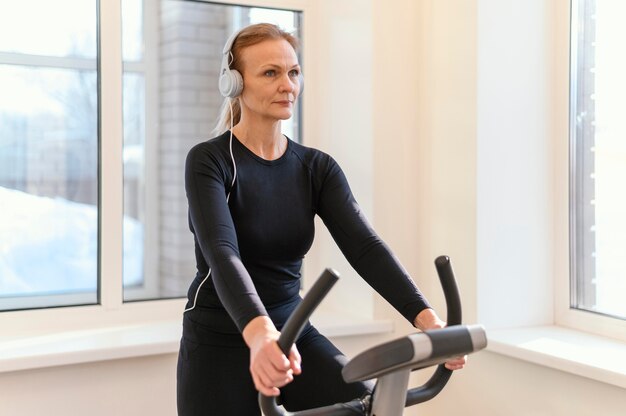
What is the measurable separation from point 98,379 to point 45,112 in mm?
1013

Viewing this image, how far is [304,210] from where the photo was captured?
2.08m

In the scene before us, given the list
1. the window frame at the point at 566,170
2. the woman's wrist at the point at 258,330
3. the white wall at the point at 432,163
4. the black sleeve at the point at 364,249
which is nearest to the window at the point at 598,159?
the window frame at the point at 566,170

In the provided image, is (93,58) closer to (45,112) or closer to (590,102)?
(45,112)

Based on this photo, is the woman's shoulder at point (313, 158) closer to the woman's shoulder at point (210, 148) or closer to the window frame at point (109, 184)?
the woman's shoulder at point (210, 148)

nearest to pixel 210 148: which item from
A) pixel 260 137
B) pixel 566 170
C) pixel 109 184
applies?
pixel 260 137

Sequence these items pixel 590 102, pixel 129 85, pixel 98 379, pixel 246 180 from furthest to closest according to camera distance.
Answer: pixel 129 85 → pixel 590 102 → pixel 98 379 → pixel 246 180

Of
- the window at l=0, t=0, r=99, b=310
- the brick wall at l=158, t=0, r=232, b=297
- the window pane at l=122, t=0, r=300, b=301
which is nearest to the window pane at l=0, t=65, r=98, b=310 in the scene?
the window at l=0, t=0, r=99, b=310

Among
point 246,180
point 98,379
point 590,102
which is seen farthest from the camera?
point 590,102

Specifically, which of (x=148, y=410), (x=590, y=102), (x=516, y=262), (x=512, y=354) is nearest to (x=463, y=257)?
(x=516, y=262)

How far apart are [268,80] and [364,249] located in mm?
500

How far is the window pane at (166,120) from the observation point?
3121 mm

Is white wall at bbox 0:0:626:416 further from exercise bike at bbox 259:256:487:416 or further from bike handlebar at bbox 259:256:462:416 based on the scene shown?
exercise bike at bbox 259:256:487:416

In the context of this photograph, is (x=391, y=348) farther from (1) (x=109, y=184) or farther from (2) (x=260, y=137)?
(1) (x=109, y=184)

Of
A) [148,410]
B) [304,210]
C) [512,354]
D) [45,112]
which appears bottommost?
[148,410]
